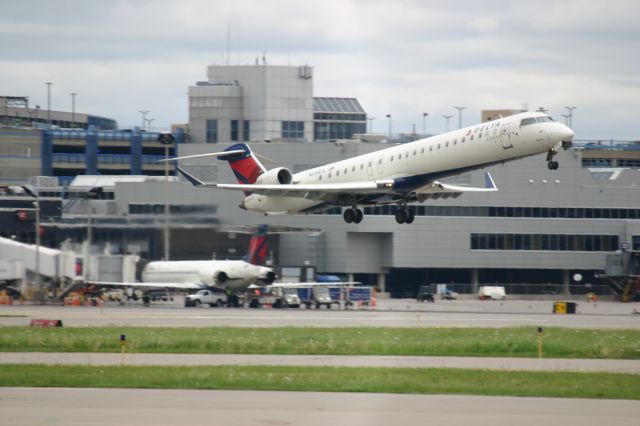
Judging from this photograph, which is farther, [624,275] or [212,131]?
[212,131]

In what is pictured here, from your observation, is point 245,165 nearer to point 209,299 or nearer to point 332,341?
point 209,299

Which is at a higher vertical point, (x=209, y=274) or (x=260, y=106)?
(x=260, y=106)

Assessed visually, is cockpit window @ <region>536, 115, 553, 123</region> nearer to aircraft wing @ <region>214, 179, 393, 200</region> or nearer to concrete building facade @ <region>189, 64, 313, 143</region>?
aircraft wing @ <region>214, 179, 393, 200</region>

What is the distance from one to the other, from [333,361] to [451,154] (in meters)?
17.9

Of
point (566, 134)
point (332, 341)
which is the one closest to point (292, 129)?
point (566, 134)

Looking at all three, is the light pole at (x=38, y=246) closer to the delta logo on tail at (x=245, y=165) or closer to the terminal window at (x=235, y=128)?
the delta logo on tail at (x=245, y=165)

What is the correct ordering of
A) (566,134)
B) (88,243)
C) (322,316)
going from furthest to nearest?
(88,243), (322,316), (566,134)

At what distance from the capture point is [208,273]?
75312 mm

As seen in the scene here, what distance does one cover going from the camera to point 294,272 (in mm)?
93438

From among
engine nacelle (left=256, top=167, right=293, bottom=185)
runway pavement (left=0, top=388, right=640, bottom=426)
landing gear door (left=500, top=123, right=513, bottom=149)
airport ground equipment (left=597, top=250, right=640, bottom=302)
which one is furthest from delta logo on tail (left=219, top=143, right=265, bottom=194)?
airport ground equipment (left=597, top=250, right=640, bottom=302)

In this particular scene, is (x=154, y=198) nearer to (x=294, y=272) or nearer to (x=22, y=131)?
(x=294, y=272)

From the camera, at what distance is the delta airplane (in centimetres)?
7462

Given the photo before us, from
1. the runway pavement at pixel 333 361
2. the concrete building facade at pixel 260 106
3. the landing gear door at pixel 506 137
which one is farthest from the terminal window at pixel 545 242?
the runway pavement at pixel 333 361

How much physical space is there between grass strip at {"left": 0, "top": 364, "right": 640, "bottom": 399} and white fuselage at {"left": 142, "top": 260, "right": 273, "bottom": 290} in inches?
1579
